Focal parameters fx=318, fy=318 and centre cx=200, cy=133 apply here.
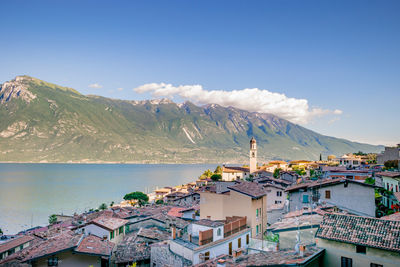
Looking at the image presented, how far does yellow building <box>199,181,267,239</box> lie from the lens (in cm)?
2378

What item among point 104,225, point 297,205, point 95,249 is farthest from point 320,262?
point 104,225

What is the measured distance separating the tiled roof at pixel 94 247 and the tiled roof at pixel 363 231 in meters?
14.0

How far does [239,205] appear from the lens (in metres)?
24.1

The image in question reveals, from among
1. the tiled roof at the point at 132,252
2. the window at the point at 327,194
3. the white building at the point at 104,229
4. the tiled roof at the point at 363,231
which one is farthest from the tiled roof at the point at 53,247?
the window at the point at 327,194

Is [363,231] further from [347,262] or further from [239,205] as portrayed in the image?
[239,205]

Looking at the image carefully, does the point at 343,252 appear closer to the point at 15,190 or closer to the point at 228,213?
the point at 228,213

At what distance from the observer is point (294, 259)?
447 inches

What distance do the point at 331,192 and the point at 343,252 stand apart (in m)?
13.6

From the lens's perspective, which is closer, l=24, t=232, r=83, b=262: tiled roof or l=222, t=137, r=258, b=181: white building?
l=24, t=232, r=83, b=262: tiled roof

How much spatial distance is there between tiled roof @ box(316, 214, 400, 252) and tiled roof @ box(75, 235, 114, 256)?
550 inches

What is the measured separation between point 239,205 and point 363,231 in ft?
40.8

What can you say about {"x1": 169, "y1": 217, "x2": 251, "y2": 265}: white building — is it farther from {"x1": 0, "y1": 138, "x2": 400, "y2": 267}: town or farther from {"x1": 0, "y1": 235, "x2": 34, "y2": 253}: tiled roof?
{"x1": 0, "y1": 235, "x2": 34, "y2": 253}: tiled roof

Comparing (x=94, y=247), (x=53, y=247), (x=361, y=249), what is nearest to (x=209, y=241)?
Result: (x=94, y=247)

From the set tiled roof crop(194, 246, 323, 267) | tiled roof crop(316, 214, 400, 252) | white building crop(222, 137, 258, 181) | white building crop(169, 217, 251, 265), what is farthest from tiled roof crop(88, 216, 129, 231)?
white building crop(222, 137, 258, 181)
